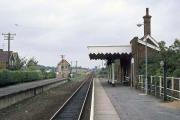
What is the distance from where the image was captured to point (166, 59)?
4403 centimetres

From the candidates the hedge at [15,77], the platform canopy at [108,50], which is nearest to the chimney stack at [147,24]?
the platform canopy at [108,50]

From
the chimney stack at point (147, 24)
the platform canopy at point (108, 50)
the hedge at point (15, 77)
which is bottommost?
the hedge at point (15, 77)

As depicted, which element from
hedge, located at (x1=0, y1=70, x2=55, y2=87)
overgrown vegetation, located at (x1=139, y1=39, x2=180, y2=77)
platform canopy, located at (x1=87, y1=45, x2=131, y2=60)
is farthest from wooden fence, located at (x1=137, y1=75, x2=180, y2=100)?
hedge, located at (x1=0, y1=70, x2=55, y2=87)

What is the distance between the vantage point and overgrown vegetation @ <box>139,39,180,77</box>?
129 ft

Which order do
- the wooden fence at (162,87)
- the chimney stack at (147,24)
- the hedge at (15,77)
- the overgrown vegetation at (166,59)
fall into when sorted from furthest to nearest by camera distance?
1. the chimney stack at (147,24)
2. the hedge at (15,77)
3. the overgrown vegetation at (166,59)
4. the wooden fence at (162,87)

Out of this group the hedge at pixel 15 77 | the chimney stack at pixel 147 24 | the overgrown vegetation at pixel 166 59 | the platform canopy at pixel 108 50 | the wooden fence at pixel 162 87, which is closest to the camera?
the wooden fence at pixel 162 87

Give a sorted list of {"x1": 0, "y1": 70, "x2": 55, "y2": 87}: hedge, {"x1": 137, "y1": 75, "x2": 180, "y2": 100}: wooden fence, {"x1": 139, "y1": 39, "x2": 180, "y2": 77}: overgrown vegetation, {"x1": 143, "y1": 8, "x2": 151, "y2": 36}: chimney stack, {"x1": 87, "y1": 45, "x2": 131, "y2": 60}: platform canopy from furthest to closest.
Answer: {"x1": 143, "y1": 8, "x2": 151, "y2": 36}: chimney stack < {"x1": 0, "y1": 70, "x2": 55, "y2": 87}: hedge < {"x1": 87, "y1": 45, "x2": 131, "y2": 60}: platform canopy < {"x1": 139, "y1": 39, "x2": 180, "y2": 77}: overgrown vegetation < {"x1": 137, "y1": 75, "x2": 180, "y2": 100}: wooden fence

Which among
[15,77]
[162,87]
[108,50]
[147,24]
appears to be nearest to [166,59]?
[162,87]

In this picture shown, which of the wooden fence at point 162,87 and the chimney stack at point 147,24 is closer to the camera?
the wooden fence at point 162,87

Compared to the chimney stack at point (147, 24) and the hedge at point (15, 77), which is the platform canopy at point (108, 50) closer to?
the chimney stack at point (147, 24)

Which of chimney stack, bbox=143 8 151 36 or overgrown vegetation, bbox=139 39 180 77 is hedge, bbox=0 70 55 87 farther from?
overgrown vegetation, bbox=139 39 180 77

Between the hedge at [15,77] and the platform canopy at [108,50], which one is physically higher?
the platform canopy at [108,50]

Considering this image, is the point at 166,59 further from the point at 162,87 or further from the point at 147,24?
the point at 147,24

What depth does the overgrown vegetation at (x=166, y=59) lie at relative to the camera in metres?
39.3
